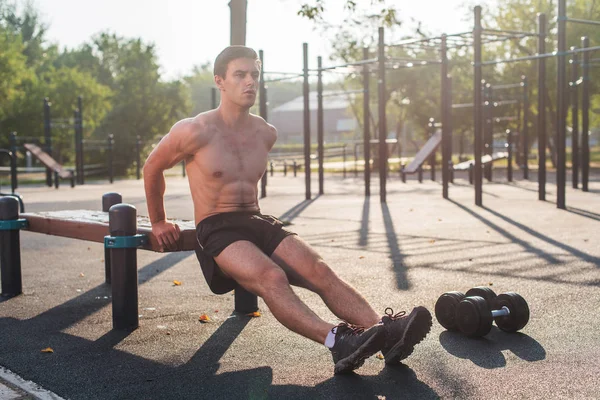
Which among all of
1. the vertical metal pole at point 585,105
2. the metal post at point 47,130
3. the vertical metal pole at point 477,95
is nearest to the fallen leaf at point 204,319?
the vertical metal pole at point 477,95

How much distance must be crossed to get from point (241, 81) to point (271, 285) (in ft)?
3.84

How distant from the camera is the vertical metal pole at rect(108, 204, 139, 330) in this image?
489 centimetres

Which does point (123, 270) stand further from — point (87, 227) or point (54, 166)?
point (54, 166)

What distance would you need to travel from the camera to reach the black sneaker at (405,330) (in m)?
3.71

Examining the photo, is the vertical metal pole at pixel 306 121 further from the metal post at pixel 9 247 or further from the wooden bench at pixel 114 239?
the metal post at pixel 9 247

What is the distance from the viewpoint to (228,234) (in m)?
4.33

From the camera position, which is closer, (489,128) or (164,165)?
(164,165)

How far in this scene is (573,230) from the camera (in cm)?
1012

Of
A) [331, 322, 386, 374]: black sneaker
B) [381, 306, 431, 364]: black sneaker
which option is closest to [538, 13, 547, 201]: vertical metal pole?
[381, 306, 431, 364]: black sneaker

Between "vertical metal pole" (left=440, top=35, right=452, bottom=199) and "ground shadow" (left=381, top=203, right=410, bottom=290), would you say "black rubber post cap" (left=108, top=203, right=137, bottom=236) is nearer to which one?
"ground shadow" (left=381, top=203, right=410, bottom=290)

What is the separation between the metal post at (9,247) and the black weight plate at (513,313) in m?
3.46

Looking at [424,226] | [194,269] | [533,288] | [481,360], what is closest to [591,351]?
[481,360]

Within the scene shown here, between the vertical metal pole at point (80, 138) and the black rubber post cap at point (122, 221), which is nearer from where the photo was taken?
the black rubber post cap at point (122, 221)

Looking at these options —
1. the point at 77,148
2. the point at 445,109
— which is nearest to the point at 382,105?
the point at 445,109
